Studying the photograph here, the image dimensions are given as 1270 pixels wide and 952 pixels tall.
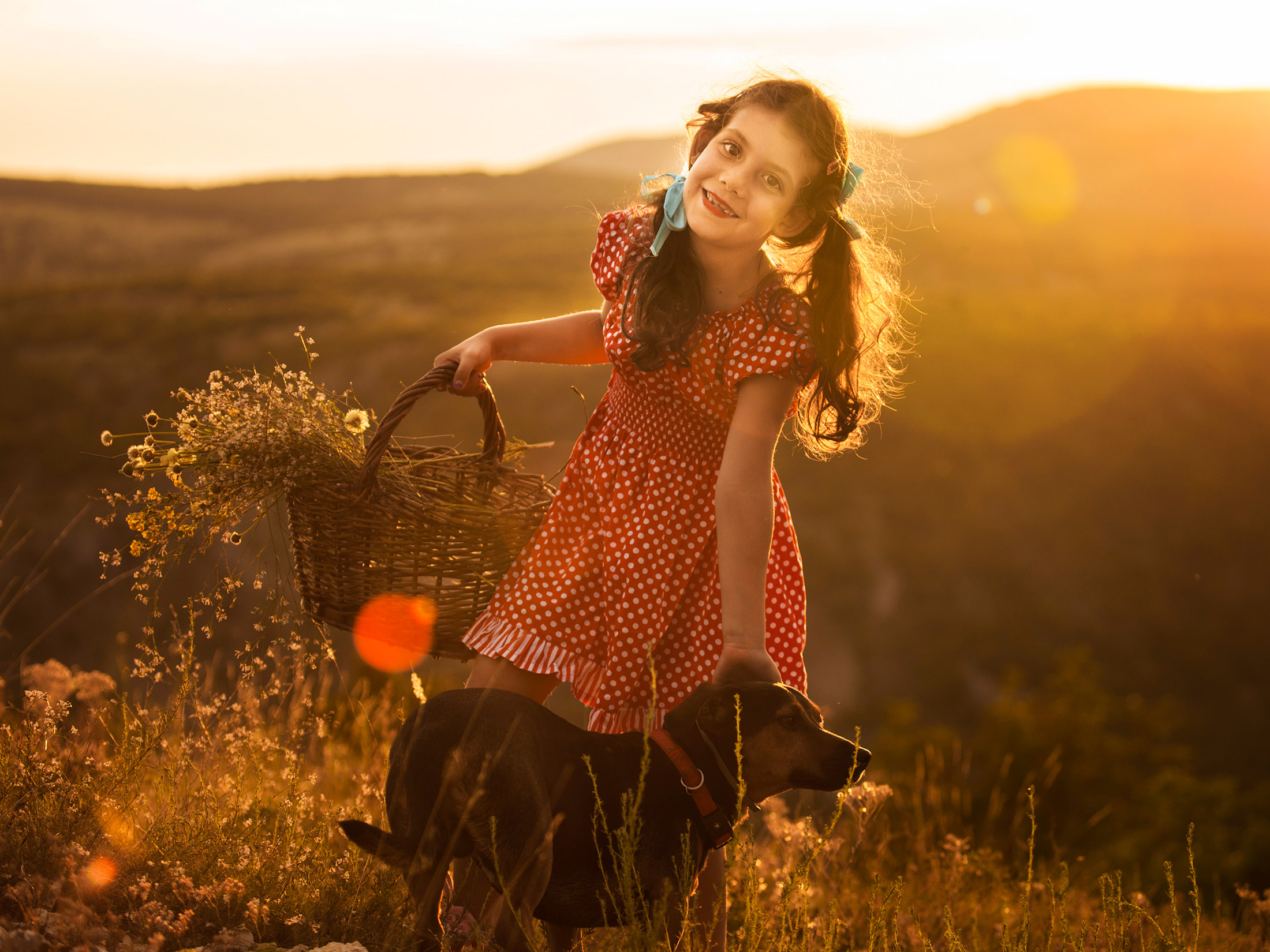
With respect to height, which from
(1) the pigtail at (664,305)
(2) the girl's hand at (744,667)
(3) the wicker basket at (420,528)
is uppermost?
(1) the pigtail at (664,305)

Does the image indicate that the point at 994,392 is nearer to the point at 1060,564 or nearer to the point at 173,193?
the point at 1060,564

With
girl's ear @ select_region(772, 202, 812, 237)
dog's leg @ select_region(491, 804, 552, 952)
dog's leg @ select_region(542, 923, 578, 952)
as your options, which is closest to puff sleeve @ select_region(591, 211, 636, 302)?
girl's ear @ select_region(772, 202, 812, 237)

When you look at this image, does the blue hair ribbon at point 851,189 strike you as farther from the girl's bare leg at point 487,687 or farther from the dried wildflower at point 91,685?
the dried wildflower at point 91,685

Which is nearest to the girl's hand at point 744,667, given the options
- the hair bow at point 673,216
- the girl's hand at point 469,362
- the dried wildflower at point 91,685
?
the girl's hand at point 469,362

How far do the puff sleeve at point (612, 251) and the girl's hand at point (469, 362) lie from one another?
0.41 metres

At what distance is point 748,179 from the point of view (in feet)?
8.07

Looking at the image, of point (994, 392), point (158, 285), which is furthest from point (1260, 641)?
point (158, 285)

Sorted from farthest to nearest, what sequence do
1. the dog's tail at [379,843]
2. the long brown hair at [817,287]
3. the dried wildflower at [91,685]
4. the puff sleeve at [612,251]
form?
1. the dried wildflower at [91,685]
2. the puff sleeve at [612,251]
3. the long brown hair at [817,287]
4. the dog's tail at [379,843]

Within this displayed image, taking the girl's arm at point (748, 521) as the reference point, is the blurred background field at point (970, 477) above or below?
below

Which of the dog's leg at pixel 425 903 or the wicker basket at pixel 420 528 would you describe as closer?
the dog's leg at pixel 425 903

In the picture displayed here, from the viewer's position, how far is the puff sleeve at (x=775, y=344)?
7.86 ft

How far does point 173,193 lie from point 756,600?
52077mm

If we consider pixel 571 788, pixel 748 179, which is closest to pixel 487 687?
pixel 571 788

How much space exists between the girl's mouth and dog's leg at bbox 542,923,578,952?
1917 millimetres
